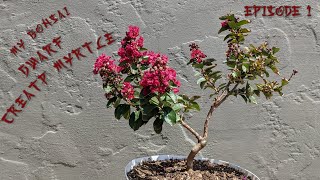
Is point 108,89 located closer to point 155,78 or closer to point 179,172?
point 155,78

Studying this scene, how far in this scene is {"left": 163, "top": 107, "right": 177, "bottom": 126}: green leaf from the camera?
1.29 metres

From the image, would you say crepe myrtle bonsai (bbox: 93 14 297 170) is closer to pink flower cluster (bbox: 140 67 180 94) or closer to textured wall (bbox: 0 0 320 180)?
pink flower cluster (bbox: 140 67 180 94)

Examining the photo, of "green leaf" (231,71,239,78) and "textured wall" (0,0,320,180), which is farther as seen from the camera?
"textured wall" (0,0,320,180)

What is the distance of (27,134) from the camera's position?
215cm

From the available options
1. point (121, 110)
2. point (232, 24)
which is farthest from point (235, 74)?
point (121, 110)

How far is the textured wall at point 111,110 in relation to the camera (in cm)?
212

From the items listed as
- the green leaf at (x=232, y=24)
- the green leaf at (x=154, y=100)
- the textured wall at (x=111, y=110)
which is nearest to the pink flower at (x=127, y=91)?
the green leaf at (x=154, y=100)

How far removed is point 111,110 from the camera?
2176 millimetres

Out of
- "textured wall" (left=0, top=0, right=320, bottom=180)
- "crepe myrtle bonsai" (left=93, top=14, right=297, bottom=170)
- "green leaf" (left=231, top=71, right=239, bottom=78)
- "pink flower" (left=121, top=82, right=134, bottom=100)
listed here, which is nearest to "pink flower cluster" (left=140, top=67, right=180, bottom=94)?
"crepe myrtle bonsai" (left=93, top=14, right=297, bottom=170)

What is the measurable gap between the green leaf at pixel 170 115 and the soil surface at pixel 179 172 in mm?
246

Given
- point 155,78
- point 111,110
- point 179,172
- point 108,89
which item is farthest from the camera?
point 111,110

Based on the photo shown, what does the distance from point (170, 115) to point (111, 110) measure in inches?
36.4

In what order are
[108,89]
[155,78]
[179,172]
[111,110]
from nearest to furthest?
[155,78], [108,89], [179,172], [111,110]

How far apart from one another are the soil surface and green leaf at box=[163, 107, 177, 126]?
0.25m
